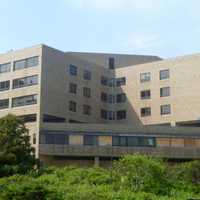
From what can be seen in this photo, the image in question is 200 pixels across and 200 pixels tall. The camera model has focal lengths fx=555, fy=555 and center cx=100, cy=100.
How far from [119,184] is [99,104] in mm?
48062

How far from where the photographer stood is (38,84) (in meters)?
76.3

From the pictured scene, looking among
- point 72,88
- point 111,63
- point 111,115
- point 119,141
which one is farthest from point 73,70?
point 111,63

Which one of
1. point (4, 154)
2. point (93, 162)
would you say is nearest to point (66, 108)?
point (93, 162)

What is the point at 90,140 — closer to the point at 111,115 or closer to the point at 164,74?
the point at 111,115

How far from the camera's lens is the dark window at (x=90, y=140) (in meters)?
72.2

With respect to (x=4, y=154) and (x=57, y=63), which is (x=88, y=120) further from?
(x=4, y=154)

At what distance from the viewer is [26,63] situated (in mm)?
79438

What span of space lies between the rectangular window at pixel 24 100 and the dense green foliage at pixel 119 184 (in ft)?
94.2

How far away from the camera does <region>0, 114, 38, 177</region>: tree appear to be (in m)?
50.4

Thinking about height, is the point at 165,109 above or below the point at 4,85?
below

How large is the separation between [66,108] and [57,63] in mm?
6574

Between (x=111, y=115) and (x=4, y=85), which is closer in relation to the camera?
(x=4, y=85)

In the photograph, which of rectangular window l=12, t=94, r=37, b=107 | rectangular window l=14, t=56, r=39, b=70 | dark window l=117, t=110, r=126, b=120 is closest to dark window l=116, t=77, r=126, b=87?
dark window l=117, t=110, r=126, b=120

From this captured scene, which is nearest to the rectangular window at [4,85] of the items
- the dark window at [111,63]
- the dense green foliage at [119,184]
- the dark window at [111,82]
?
the dark window at [111,82]
